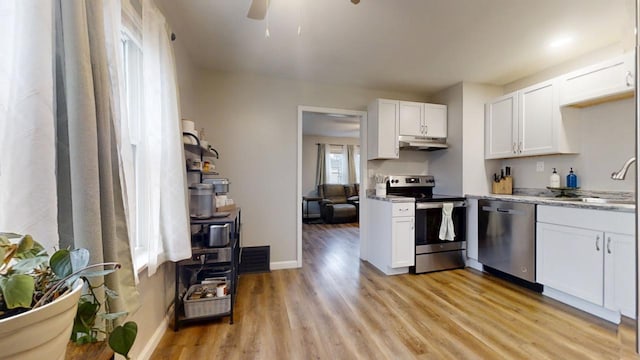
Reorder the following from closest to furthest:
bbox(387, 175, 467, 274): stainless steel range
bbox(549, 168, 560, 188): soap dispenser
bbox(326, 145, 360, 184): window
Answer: bbox(549, 168, 560, 188): soap dispenser, bbox(387, 175, 467, 274): stainless steel range, bbox(326, 145, 360, 184): window

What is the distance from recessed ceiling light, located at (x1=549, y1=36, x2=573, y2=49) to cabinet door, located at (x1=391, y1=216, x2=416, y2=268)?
2.15 metres

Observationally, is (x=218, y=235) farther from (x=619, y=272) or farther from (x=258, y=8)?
(x=619, y=272)

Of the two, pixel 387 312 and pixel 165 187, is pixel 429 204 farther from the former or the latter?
pixel 165 187

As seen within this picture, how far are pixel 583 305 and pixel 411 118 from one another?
2.50 metres

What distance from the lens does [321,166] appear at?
7629mm

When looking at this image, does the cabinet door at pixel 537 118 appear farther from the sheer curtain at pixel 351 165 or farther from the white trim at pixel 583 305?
the sheer curtain at pixel 351 165

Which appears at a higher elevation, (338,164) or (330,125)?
(330,125)

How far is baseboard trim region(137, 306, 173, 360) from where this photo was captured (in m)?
1.63

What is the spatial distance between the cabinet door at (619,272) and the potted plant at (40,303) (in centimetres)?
301

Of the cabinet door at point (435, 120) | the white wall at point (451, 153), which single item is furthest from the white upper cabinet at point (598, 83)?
the cabinet door at point (435, 120)

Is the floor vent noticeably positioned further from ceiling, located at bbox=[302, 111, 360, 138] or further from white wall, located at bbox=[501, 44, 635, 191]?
white wall, located at bbox=[501, 44, 635, 191]

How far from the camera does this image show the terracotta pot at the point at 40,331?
1.30 ft

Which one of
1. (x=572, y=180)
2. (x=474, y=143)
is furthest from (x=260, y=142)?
(x=572, y=180)

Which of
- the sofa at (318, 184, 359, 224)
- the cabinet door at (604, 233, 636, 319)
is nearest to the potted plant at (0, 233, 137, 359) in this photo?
the cabinet door at (604, 233, 636, 319)
